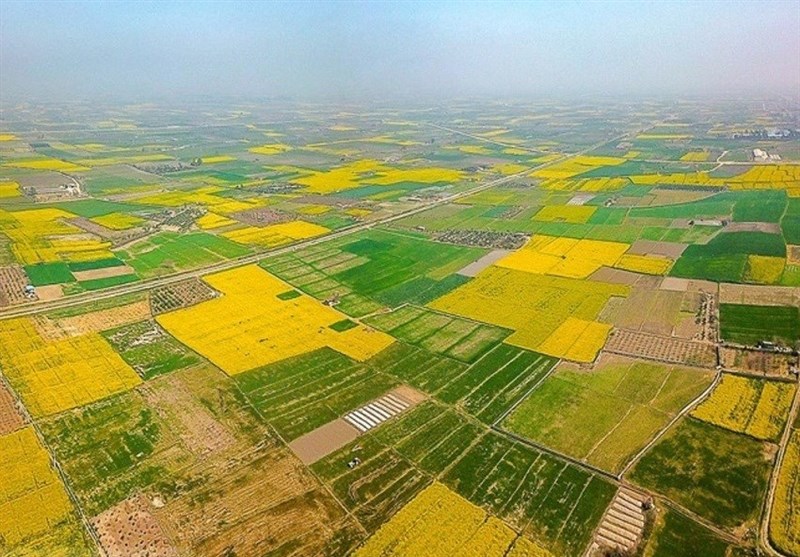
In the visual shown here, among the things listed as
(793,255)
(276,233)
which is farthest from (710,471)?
(276,233)

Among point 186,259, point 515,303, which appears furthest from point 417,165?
point 515,303

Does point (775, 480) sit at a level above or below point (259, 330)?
above

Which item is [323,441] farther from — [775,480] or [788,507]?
[775,480]

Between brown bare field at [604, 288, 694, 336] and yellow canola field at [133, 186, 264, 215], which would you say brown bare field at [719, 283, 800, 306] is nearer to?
brown bare field at [604, 288, 694, 336]

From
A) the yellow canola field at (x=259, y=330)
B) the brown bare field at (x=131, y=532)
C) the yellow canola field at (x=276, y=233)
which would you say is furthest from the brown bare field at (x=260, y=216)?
the brown bare field at (x=131, y=532)

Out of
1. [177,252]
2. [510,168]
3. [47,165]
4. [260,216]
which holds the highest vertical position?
[177,252]

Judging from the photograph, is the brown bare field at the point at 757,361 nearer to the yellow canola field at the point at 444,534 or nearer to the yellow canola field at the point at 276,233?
the yellow canola field at the point at 444,534

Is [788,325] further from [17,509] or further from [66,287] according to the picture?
[66,287]
